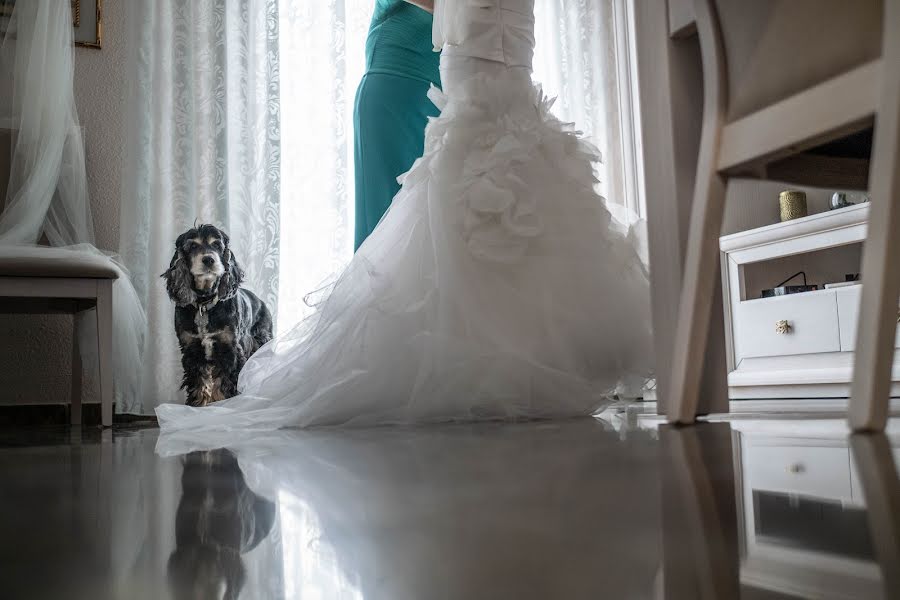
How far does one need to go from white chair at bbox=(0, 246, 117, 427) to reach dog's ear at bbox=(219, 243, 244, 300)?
Result: 486 millimetres

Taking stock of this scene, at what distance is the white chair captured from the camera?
8.66ft

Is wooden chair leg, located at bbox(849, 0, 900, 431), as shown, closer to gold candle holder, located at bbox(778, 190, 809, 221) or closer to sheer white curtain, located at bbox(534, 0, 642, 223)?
gold candle holder, located at bbox(778, 190, 809, 221)

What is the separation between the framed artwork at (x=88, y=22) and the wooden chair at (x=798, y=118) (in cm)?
315

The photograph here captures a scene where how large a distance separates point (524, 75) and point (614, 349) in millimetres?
800

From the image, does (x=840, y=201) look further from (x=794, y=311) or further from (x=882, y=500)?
(x=882, y=500)

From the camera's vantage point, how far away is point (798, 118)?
1102 millimetres

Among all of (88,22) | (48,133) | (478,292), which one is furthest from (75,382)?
(478,292)

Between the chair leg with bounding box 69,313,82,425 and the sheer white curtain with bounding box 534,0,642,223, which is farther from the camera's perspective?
the sheer white curtain with bounding box 534,0,642,223

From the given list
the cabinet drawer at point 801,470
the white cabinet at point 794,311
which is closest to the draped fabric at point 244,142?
the white cabinet at point 794,311

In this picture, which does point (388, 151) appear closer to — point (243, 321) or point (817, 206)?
point (243, 321)

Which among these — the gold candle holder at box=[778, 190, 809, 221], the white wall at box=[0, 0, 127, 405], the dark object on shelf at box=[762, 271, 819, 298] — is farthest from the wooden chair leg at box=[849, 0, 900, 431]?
the white wall at box=[0, 0, 127, 405]

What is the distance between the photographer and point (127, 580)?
36 cm

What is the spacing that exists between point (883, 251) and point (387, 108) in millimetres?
1820

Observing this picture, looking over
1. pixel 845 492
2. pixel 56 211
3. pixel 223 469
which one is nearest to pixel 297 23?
pixel 56 211
